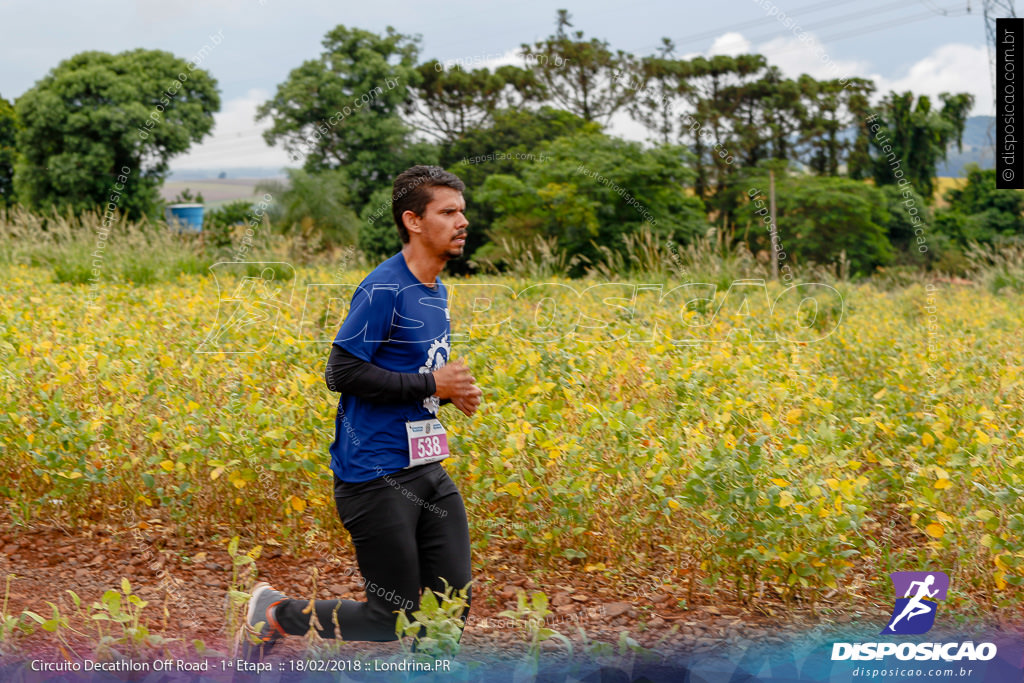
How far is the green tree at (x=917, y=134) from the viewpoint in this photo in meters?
38.4

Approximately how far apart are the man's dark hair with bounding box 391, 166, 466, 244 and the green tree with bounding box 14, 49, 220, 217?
103 ft

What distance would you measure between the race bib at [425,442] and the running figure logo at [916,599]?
5.13 ft

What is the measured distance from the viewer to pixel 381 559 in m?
2.82

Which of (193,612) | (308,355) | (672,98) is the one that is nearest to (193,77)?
(672,98)

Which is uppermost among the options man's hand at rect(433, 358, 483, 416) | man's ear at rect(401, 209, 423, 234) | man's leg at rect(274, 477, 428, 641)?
man's ear at rect(401, 209, 423, 234)

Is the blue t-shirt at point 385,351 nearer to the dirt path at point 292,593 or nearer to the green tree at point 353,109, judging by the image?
the dirt path at point 292,593

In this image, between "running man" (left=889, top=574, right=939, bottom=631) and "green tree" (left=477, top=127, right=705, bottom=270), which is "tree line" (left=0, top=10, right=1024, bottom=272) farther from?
"running man" (left=889, top=574, right=939, bottom=631)

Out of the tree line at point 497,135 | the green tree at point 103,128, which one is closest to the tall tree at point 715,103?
the tree line at point 497,135

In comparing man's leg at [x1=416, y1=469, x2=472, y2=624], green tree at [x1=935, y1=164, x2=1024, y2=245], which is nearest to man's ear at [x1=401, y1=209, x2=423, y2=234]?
man's leg at [x1=416, y1=469, x2=472, y2=624]

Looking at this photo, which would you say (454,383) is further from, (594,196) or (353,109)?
(353,109)

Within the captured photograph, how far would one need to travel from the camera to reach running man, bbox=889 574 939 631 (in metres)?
3.12

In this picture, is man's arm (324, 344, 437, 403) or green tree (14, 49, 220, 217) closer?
man's arm (324, 344, 437, 403)

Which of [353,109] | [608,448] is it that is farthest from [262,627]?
[353,109]

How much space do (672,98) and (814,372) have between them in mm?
31339
